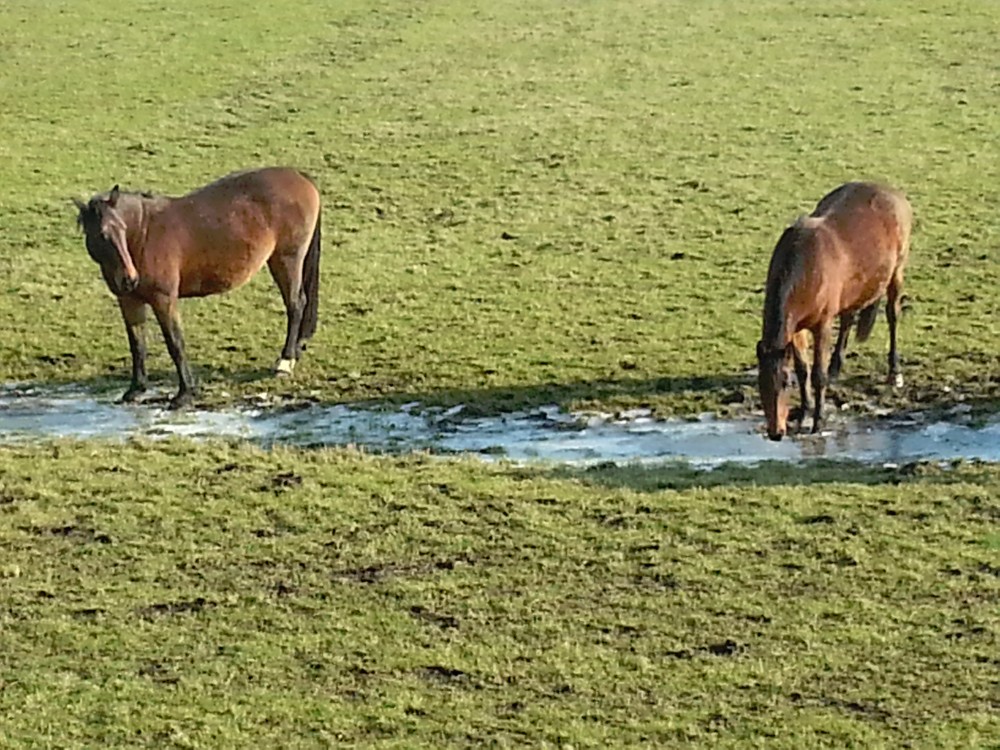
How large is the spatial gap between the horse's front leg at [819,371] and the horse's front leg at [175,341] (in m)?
3.40

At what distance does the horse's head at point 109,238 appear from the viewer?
9.38 meters

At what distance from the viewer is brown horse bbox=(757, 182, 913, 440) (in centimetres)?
859

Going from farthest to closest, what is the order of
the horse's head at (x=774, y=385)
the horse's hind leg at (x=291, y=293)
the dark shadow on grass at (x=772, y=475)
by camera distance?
the horse's hind leg at (x=291, y=293) < the horse's head at (x=774, y=385) < the dark shadow on grass at (x=772, y=475)

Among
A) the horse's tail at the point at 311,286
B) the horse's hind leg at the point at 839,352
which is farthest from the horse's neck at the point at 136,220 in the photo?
the horse's hind leg at the point at 839,352

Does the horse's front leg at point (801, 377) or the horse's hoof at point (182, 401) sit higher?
the horse's front leg at point (801, 377)

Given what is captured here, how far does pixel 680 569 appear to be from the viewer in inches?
275

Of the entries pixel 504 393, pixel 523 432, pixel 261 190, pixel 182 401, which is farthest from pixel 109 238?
pixel 523 432

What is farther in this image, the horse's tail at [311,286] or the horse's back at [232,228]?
the horse's tail at [311,286]

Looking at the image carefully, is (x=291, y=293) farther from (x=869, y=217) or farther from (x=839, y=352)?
(x=869, y=217)

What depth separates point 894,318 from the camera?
32.3ft

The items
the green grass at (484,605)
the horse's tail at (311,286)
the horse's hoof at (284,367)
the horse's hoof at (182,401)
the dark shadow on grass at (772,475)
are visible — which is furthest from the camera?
the horse's tail at (311,286)

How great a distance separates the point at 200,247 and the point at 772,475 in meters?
3.72

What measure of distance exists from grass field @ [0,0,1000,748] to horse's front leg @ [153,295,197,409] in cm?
25

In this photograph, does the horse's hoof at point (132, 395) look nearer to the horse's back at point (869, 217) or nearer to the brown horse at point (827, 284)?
the brown horse at point (827, 284)
